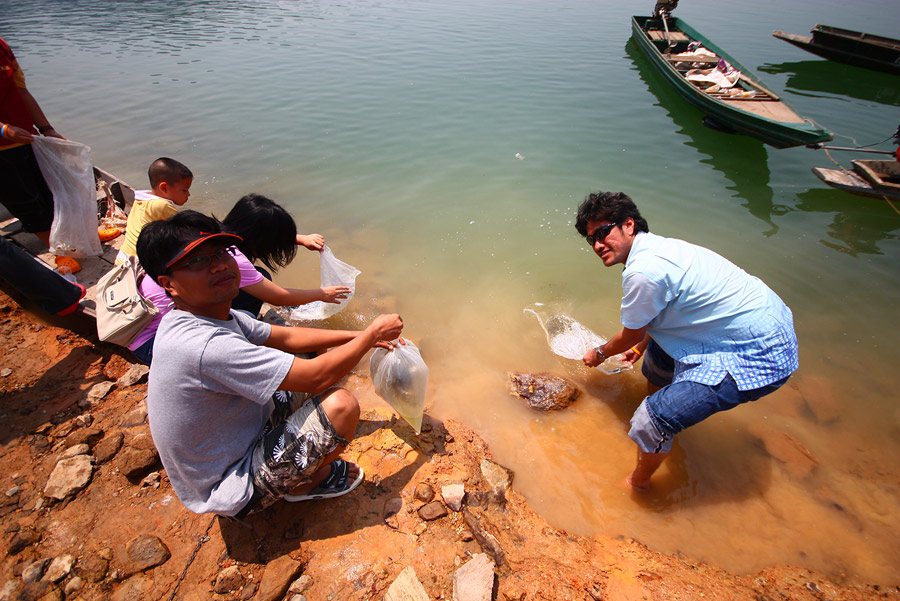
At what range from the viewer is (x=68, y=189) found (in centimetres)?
373

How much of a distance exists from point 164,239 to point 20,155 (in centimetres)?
325

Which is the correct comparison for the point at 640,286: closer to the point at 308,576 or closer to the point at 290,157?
the point at 308,576

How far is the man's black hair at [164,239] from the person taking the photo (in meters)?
1.64

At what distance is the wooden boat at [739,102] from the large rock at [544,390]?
6.33 meters

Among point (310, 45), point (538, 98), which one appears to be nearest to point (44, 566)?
point (538, 98)

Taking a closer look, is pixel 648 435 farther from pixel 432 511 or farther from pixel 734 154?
pixel 734 154

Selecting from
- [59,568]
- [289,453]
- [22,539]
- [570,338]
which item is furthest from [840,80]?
[22,539]

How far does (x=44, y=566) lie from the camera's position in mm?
1973

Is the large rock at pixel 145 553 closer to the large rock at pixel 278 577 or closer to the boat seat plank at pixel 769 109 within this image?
the large rock at pixel 278 577

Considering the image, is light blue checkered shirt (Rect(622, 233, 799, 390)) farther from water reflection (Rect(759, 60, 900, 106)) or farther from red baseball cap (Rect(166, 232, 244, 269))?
water reflection (Rect(759, 60, 900, 106))

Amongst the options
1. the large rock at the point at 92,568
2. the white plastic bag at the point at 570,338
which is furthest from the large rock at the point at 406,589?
the white plastic bag at the point at 570,338

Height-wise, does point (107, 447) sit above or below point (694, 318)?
below

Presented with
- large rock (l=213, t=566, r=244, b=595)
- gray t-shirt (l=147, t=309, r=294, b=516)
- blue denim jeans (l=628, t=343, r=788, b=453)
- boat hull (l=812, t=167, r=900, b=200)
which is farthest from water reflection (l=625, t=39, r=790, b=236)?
large rock (l=213, t=566, r=244, b=595)

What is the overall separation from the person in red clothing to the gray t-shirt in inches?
126
